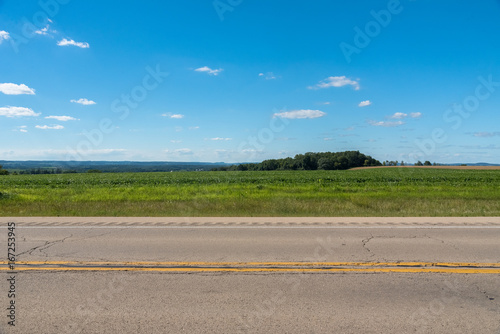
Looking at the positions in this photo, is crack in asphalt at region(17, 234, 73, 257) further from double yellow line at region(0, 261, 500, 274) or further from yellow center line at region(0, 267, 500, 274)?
yellow center line at region(0, 267, 500, 274)

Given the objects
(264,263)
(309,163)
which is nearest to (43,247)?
(264,263)

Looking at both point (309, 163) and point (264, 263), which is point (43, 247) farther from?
point (309, 163)

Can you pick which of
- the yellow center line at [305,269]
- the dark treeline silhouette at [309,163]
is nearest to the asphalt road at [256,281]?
the yellow center line at [305,269]

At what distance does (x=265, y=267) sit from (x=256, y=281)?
0.68 meters

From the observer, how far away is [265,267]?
5.89m

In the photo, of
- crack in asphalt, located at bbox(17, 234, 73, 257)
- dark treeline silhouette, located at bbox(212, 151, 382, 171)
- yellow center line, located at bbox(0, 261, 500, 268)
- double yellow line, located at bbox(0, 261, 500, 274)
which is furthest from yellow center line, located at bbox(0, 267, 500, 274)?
dark treeline silhouette, located at bbox(212, 151, 382, 171)

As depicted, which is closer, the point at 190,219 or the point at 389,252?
the point at 389,252

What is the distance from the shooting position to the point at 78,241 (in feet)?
25.6

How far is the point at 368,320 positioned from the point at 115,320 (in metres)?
3.17

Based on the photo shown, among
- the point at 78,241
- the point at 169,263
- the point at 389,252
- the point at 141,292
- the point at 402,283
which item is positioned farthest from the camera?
the point at 78,241

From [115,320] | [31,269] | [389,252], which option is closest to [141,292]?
[115,320]

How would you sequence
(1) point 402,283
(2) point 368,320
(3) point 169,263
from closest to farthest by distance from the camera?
(2) point 368,320, (1) point 402,283, (3) point 169,263

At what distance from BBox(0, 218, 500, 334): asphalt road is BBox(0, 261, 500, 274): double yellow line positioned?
19 mm

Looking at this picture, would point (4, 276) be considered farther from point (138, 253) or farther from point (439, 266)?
point (439, 266)
